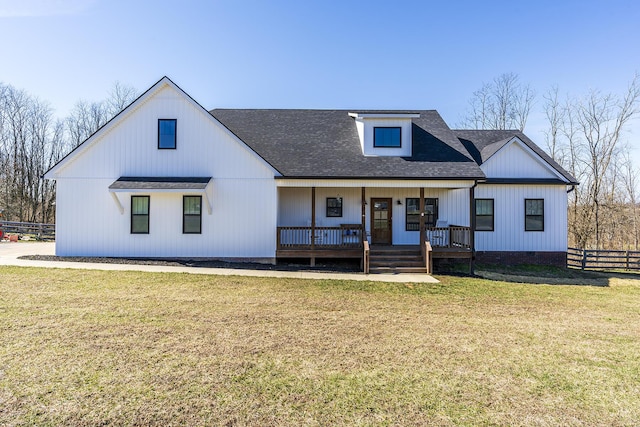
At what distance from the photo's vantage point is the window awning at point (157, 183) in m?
12.6

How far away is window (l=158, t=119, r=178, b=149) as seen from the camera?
44.4 ft

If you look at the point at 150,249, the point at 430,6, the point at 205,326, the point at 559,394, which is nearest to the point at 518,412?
the point at 559,394

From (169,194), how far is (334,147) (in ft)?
24.4

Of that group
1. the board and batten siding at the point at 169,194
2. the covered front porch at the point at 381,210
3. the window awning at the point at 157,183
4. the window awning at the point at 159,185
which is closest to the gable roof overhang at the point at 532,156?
the covered front porch at the point at 381,210

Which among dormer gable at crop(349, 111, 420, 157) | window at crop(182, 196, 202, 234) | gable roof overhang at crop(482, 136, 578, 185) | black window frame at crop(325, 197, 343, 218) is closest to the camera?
window at crop(182, 196, 202, 234)

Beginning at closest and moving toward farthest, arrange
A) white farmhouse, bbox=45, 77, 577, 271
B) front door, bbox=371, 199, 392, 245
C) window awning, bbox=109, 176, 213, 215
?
window awning, bbox=109, 176, 213, 215 → white farmhouse, bbox=45, 77, 577, 271 → front door, bbox=371, 199, 392, 245

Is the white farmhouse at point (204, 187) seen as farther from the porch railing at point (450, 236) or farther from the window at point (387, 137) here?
the window at point (387, 137)

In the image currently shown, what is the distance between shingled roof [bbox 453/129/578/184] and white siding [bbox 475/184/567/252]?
1073 millimetres

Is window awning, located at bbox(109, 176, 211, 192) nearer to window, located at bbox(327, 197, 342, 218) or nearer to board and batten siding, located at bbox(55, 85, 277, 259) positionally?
board and batten siding, located at bbox(55, 85, 277, 259)

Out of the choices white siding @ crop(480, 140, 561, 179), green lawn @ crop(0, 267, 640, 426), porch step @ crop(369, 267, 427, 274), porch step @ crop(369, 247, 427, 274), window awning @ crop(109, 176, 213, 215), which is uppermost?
white siding @ crop(480, 140, 561, 179)

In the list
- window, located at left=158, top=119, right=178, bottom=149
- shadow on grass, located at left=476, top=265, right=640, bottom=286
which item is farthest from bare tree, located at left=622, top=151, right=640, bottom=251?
window, located at left=158, top=119, right=178, bottom=149

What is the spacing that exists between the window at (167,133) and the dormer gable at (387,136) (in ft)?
26.3

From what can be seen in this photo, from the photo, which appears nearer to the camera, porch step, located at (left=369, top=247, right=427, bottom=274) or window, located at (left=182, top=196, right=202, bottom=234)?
porch step, located at (left=369, top=247, right=427, bottom=274)

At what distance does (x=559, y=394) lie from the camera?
4.07 meters
